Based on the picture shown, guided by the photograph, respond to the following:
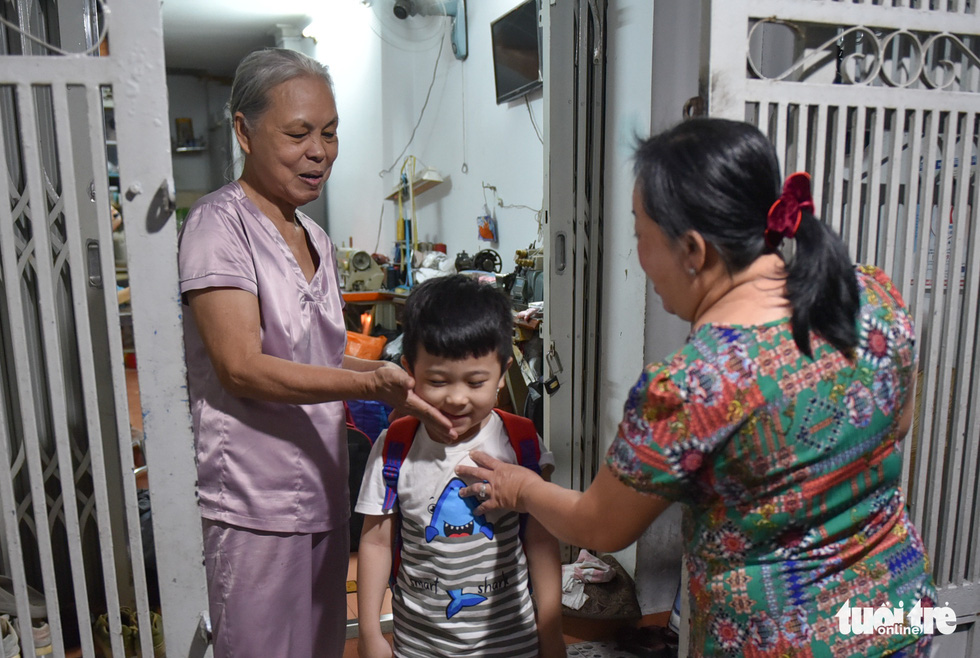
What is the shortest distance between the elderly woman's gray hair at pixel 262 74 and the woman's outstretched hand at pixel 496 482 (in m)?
0.80

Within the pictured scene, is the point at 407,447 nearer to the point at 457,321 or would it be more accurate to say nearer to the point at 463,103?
the point at 457,321

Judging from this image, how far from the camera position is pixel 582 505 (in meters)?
0.98

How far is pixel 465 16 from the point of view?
454 centimetres

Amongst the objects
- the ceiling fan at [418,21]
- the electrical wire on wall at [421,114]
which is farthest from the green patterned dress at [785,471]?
the electrical wire on wall at [421,114]

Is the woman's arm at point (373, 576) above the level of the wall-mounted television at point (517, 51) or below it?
below

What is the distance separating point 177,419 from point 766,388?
963mm

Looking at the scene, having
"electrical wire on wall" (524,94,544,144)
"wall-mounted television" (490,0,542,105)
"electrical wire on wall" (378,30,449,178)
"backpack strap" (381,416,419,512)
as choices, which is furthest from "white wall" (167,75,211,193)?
"backpack strap" (381,416,419,512)

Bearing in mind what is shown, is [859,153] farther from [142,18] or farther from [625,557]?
[625,557]

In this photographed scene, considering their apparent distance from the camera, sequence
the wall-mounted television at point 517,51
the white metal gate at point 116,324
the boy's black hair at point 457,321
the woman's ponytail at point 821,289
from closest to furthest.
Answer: the woman's ponytail at point 821,289
the white metal gate at point 116,324
the boy's black hair at point 457,321
the wall-mounted television at point 517,51

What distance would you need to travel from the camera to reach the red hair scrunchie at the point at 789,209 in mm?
864

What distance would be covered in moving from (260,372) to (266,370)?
0.01 m

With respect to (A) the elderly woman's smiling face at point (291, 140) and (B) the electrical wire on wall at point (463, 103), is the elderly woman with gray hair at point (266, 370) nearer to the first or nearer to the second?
(A) the elderly woman's smiling face at point (291, 140)

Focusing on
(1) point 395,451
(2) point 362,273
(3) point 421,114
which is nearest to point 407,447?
(1) point 395,451

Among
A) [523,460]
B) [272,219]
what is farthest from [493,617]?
[272,219]
